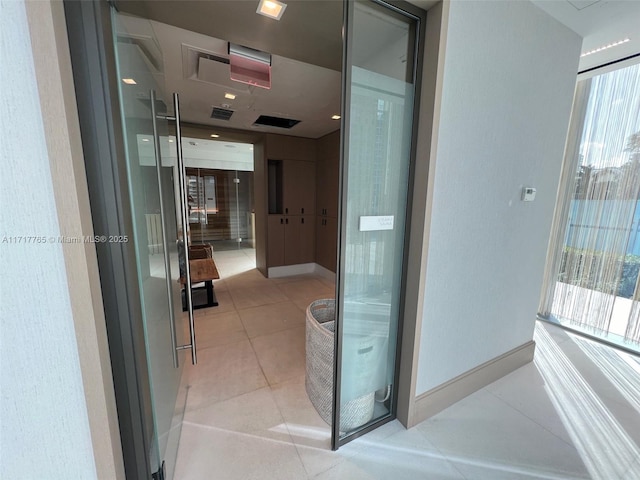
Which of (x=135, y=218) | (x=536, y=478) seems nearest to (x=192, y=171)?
(x=135, y=218)

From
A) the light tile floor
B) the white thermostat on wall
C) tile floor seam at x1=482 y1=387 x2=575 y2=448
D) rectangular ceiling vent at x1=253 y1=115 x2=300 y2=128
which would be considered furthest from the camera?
rectangular ceiling vent at x1=253 y1=115 x2=300 y2=128

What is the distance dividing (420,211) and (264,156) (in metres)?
3.59

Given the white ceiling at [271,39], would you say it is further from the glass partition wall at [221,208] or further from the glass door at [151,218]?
the glass partition wall at [221,208]

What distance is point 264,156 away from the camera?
441 centimetres

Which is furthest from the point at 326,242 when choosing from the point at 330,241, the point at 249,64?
the point at 249,64

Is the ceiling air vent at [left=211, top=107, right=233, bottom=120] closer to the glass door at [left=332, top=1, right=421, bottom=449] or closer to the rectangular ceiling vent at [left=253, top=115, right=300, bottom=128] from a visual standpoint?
the rectangular ceiling vent at [left=253, top=115, right=300, bottom=128]

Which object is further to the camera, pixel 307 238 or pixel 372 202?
pixel 307 238

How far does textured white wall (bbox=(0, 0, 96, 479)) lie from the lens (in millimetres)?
659

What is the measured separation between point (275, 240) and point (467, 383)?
3.52 meters

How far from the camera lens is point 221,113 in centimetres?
338

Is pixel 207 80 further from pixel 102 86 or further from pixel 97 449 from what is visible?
pixel 97 449

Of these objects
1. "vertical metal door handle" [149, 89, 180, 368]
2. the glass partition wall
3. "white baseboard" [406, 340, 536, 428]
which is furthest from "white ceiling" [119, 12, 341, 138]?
the glass partition wall

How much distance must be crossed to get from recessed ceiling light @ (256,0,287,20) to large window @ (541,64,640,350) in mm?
3223

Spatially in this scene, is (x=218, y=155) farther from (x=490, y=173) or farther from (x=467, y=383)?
(x=467, y=383)
